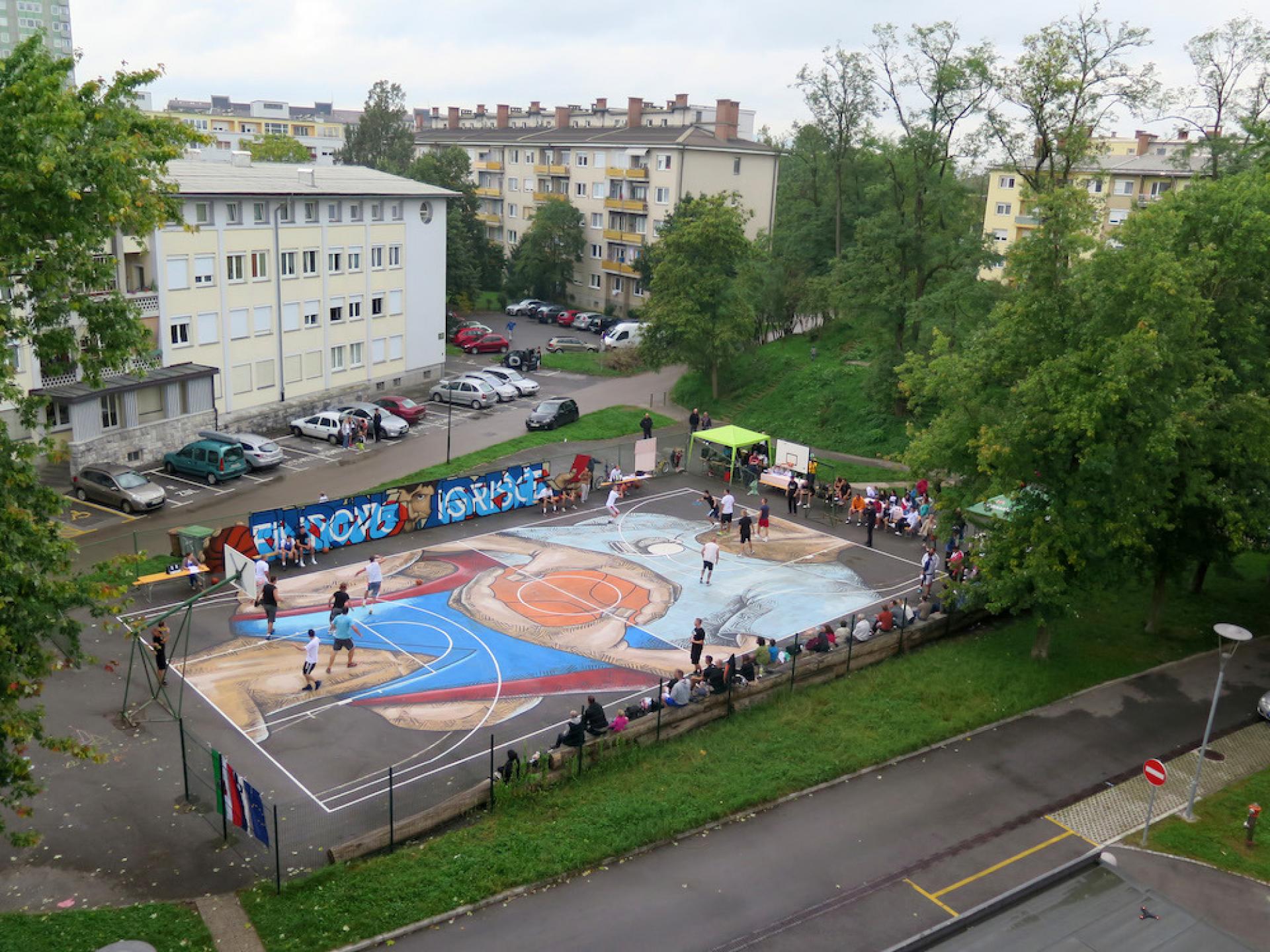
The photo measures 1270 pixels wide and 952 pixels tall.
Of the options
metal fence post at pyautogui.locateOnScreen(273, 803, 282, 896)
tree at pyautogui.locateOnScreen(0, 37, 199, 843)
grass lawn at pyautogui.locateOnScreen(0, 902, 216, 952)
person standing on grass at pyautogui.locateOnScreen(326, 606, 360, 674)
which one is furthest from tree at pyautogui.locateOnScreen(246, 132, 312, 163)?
grass lawn at pyautogui.locateOnScreen(0, 902, 216, 952)

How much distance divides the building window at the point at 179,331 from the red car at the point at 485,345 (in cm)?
2431

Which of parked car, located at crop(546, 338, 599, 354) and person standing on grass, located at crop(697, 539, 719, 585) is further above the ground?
parked car, located at crop(546, 338, 599, 354)

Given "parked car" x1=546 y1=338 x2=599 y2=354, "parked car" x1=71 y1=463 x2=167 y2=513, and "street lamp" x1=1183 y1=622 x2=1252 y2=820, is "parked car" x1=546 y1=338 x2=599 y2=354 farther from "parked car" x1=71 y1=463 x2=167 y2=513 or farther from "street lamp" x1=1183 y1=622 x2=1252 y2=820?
"street lamp" x1=1183 y1=622 x2=1252 y2=820

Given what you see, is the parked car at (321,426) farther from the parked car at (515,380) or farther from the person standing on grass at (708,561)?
the person standing on grass at (708,561)

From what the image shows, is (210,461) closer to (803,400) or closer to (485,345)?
(485,345)

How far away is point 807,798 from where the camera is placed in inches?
801

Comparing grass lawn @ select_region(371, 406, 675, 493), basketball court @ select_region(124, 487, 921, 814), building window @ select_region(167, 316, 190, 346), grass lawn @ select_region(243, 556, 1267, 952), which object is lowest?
basketball court @ select_region(124, 487, 921, 814)

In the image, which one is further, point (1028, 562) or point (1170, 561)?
point (1170, 561)

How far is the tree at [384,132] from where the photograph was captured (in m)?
88.9

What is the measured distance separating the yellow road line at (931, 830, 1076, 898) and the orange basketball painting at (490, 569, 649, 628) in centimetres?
1293

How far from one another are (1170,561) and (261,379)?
125 feet

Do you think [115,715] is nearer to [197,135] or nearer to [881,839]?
[197,135]

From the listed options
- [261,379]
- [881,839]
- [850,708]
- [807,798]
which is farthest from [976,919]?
[261,379]

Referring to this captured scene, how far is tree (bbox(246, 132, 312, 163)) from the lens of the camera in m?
80.2
